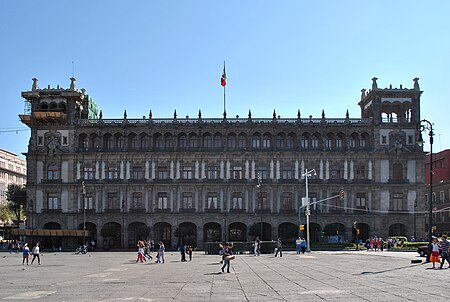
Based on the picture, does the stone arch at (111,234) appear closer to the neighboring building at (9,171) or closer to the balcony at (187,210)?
the balcony at (187,210)

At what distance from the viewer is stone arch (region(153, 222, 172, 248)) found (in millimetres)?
100906

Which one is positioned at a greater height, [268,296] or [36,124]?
[36,124]

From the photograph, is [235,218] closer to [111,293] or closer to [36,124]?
[36,124]

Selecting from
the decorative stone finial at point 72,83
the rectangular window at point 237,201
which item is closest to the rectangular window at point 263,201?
the rectangular window at point 237,201

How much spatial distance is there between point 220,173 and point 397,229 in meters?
28.5

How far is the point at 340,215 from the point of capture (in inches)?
3880

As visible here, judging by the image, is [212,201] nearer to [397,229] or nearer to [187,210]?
[187,210]

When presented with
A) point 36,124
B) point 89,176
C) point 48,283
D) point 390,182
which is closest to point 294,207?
point 390,182

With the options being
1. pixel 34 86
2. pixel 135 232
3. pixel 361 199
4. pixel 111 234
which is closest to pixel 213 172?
pixel 135 232

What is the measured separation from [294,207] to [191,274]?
61.4 metres

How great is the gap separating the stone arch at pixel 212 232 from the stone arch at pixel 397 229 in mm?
26273

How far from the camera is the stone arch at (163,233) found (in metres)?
101

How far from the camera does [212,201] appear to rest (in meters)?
99.9

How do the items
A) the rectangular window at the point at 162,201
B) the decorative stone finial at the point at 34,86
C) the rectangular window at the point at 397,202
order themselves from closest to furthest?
the rectangular window at the point at 397,202
the rectangular window at the point at 162,201
the decorative stone finial at the point at 34,86
